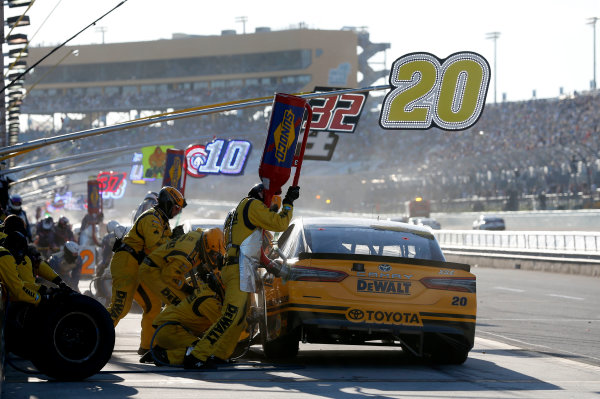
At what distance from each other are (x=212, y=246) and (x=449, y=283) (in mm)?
2215

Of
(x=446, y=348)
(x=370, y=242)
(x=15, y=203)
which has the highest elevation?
(x=15, y=203)

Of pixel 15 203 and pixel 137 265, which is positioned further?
pixel 15 203

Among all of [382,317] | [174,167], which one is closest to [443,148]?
[174,167]

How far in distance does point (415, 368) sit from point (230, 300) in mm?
1710

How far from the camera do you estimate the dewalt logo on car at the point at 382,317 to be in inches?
341

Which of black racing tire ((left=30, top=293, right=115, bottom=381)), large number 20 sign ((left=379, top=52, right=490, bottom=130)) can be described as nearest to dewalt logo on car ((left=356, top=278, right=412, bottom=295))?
black racing tire ((left=30, top=293, right=115, bottom=381))

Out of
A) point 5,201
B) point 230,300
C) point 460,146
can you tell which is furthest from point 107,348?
point 460,146

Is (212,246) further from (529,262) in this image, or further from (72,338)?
(529,262)

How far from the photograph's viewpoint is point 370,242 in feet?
31.3

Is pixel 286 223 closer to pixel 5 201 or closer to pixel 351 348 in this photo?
pixel 351 348

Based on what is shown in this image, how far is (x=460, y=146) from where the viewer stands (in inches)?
2862

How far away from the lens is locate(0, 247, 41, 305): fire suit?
7.55 meters

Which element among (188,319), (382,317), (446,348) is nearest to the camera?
(382,317)

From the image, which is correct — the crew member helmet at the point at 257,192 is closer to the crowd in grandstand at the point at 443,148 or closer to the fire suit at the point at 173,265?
the fire suit at the point at 173,265
